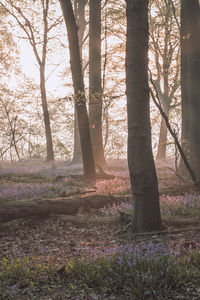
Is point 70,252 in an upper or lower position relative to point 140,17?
lower

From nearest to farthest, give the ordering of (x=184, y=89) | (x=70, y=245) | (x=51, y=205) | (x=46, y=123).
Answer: (x=70, y=245) → (x=51, y=205) → (x=184, y=89) → (x=46, y=123)

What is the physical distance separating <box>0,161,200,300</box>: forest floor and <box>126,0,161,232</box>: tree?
28.1 inches

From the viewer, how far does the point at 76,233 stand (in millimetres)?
7398

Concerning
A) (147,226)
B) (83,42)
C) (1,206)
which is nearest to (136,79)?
(147,226)

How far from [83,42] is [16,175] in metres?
17.0

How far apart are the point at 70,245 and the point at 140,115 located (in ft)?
10.5

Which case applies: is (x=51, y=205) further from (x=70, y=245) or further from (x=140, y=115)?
(x=140, y=115)

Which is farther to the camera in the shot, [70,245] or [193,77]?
[193,77]

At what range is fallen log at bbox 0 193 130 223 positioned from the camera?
316 inches

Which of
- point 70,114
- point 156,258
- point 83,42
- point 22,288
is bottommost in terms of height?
point 22,288

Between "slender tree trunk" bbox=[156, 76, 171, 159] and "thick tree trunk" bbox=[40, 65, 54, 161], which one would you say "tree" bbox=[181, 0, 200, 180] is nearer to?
"slender tree trunk" bbox=[156, 76, 171, 159]

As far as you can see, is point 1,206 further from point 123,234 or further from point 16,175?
point 16,175

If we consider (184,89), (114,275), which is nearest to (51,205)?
(114,275)

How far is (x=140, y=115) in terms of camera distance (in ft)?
19.9
